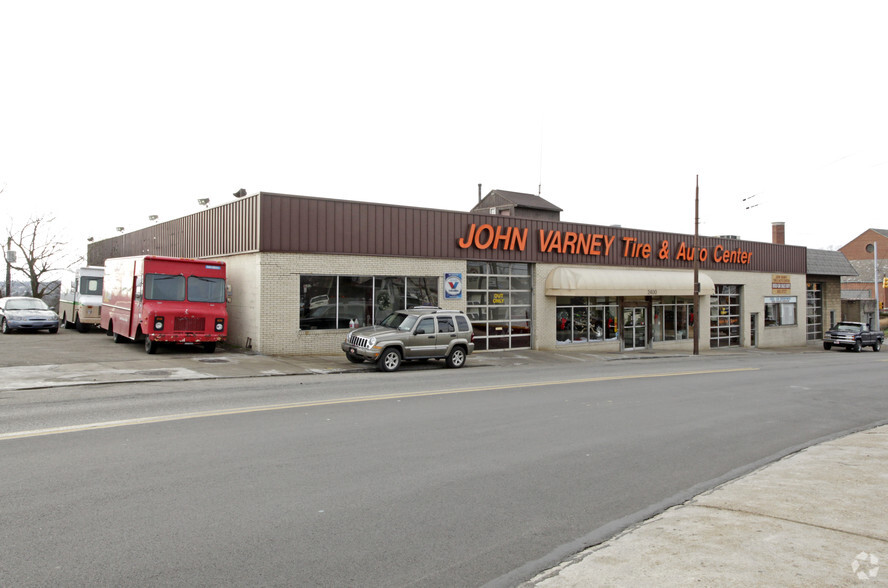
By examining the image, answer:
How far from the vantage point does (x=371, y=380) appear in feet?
50.9

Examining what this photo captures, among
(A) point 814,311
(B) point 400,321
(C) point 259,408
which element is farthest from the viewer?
(A) point 814,311

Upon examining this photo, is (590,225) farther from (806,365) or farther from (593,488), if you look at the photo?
(593,488)

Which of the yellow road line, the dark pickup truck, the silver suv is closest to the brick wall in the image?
the dark pickup truck

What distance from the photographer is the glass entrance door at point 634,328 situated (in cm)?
3177

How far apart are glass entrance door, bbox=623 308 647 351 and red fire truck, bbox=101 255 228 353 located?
19.6 meters

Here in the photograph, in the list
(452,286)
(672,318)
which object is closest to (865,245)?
(672,318)

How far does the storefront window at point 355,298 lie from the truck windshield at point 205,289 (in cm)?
255

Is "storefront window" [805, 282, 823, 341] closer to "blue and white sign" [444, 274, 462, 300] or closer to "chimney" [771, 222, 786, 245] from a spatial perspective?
"chimney" [771, 222, 786, 245]

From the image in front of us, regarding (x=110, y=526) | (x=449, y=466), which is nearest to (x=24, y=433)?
(x=110, y=526)

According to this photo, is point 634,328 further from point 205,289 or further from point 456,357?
point 205,289

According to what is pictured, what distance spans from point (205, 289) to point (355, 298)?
4995 mm

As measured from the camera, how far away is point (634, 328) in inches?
1267

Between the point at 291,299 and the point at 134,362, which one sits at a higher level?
the point at 291,299

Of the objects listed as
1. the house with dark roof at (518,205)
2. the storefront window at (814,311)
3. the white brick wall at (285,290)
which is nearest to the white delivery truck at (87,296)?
the white brick wall at (285,290)
